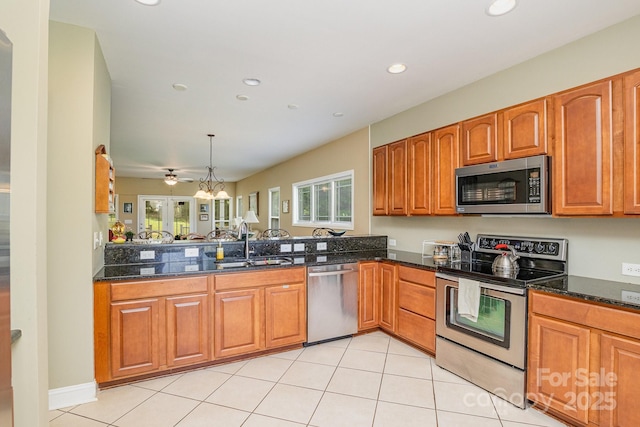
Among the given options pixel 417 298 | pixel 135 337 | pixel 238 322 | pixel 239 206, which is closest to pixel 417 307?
pixel 417 298

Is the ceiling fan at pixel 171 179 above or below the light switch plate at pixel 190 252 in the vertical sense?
above

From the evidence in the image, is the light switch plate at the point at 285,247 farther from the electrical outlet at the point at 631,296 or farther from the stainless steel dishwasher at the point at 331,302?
the electrical outlet at the point at 631,296

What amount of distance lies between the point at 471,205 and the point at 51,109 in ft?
11.0

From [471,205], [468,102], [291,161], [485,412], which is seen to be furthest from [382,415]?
[291,161]

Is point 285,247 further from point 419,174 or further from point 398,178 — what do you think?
point 419,174

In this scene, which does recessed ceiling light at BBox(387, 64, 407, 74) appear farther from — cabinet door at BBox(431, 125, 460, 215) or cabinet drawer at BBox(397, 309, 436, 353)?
cabinet drawer at BBox(397, 309, 436, 353)

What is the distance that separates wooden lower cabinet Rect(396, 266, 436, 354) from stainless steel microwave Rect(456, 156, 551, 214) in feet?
2.50

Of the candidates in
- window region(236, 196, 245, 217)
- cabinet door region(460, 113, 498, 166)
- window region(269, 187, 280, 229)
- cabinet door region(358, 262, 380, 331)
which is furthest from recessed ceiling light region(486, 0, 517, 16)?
window region(236, 196, 245, 217)

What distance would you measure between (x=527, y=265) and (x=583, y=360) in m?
0.93

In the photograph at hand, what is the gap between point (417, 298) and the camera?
3199 mm

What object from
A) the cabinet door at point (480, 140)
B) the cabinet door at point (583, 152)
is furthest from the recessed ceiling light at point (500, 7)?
the cabinet door at point (480, 140)

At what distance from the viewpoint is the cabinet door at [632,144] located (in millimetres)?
1968

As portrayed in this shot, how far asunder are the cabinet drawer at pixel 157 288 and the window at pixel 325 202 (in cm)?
284

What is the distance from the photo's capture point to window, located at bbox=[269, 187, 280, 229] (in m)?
8.15
